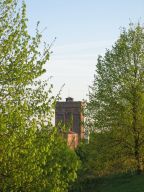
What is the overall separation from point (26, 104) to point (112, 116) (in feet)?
75.7

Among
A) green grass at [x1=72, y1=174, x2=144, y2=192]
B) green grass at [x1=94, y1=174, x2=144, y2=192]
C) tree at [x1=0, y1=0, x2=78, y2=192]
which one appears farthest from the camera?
green grass at [x1=72, y1=174, x2=144, y2=192]

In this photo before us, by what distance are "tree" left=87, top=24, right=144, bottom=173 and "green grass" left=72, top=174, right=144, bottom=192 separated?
1.85m

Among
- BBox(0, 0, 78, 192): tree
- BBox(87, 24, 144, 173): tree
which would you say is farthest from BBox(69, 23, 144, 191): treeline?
BBox(0, 0, 78, 192): tree

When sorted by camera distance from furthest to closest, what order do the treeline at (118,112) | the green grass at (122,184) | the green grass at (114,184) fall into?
the treeline at (118,112), the green grass at (114,184), the green grass at (122,184)

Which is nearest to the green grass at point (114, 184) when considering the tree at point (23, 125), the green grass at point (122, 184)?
the green grass at point (122, 184)

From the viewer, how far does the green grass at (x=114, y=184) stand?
3438cm

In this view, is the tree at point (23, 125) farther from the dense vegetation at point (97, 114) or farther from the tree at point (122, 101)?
the tree at point (122, 101)

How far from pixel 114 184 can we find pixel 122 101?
781cm

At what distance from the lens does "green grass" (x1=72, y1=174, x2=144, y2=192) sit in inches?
1353

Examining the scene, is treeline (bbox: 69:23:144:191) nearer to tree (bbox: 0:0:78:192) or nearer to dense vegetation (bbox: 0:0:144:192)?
dense vegetation (bbox: 0:0:144:192)

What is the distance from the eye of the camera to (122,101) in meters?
38.9

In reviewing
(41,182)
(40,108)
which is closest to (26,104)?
(40,108)

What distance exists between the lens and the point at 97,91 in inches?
1576

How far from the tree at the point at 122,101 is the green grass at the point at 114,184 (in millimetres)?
1846
